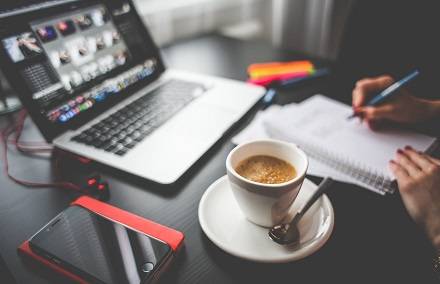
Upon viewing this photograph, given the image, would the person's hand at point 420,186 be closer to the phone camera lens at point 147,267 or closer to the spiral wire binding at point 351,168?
the spiral wire binding at point 351,168

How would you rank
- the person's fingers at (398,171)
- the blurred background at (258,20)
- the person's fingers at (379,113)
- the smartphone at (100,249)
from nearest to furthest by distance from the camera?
the smartphone at (100,249) < the person's fingers at (398,171) < the person's fingers at (379,113) < the blurred background at (258,20)

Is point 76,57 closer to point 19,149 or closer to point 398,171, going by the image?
point 19,149

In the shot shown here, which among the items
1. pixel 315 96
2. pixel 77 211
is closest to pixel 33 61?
pixel 77 211

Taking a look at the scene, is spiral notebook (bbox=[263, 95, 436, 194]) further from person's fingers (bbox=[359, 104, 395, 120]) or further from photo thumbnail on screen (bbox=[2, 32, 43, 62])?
photo thumbnail on screen (bbox=[2, 32, 43, 62])

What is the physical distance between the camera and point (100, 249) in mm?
426

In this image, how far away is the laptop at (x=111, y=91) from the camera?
624mm

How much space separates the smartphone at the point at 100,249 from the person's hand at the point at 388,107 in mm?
512

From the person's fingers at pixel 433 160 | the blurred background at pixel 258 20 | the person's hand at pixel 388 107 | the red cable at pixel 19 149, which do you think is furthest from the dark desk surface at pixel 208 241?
the blurred background at pixel 258 20

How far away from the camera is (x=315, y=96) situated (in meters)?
0.82

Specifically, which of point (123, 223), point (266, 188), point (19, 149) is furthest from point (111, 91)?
point (266, 188)

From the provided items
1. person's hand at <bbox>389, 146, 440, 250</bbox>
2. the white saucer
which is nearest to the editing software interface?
the white saucer

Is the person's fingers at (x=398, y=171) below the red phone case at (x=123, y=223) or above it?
below

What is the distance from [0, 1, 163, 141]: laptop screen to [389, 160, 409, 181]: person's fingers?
600mm

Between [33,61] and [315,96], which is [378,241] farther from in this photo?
[33,61]
